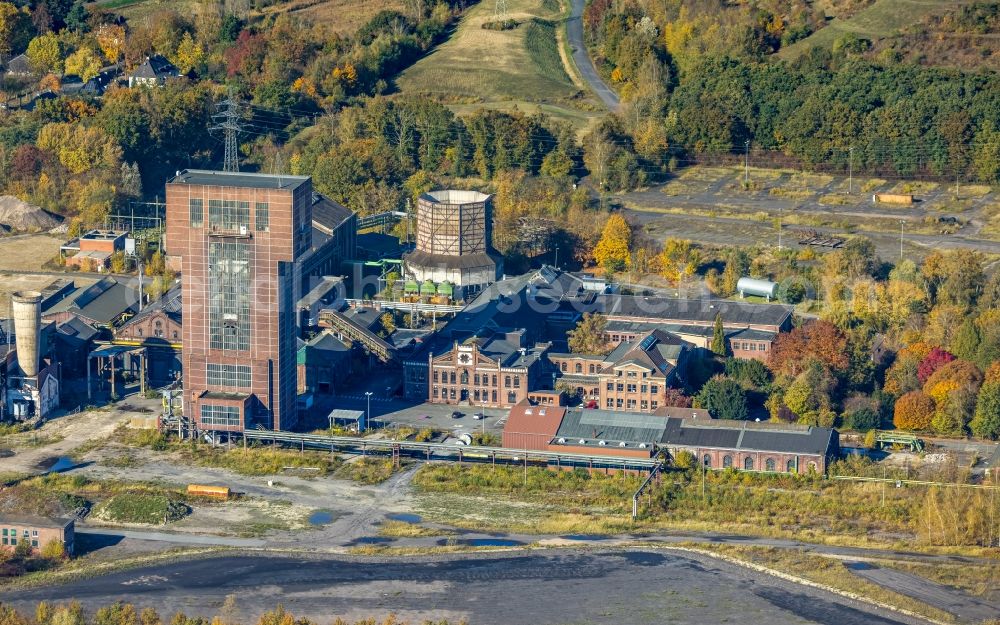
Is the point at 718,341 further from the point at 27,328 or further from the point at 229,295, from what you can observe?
the point at 27,328

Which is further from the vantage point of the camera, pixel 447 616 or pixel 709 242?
pixel 709 242

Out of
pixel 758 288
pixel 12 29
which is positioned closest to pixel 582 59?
pixel 12 29

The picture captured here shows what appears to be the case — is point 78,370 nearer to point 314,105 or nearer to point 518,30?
point 314,105

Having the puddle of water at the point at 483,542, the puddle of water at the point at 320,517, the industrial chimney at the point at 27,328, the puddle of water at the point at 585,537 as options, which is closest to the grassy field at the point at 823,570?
the puddle of water at the point at 585,537

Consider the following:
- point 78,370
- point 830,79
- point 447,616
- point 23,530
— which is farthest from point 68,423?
point 830,79

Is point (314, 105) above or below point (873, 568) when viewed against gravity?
above

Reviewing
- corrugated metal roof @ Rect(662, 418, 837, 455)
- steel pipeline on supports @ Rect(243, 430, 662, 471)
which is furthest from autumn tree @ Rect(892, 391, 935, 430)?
steel pipeline on supports @ Rect(243, 430, 662, 471)
